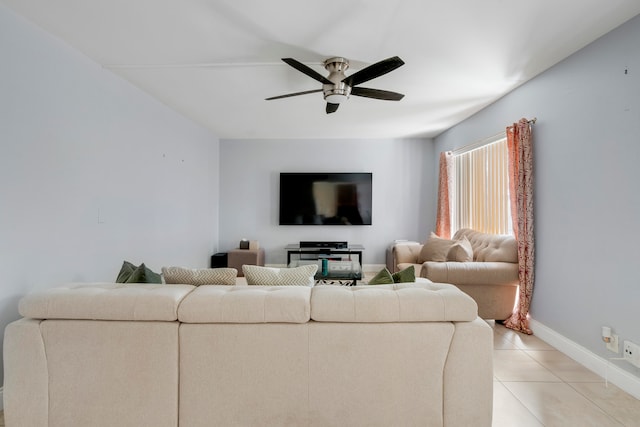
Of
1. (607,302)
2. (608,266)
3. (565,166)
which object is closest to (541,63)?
(565,166)

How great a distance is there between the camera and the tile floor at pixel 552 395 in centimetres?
186

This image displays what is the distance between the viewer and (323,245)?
5.91 meters

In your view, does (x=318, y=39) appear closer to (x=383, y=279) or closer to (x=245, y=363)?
(x=383, y=279)

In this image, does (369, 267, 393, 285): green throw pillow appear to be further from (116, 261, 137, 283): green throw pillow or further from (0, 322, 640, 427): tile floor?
(116, 261, 137, 283): green throw pillow

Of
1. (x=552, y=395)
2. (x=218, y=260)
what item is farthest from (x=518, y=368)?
(x=218, y=260)

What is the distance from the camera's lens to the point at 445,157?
5207 mm

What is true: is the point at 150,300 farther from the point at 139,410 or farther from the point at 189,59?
the point at 189,59

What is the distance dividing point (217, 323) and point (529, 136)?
10.7 ft

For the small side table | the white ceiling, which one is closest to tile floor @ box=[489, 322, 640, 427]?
the white ceiling

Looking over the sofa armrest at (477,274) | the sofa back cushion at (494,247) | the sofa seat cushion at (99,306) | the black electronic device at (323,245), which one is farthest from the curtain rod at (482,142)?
the sofa seat cushion at (99,306)

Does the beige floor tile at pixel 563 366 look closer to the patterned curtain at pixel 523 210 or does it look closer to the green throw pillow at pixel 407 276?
the patterned curtain at pixel 523 210

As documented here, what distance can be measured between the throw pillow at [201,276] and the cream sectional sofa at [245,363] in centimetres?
36

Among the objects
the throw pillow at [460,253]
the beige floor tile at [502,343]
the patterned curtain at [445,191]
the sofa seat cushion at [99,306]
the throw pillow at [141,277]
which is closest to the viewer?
the sofa seat cushion at [99,306]

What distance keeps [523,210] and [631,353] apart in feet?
4.71
